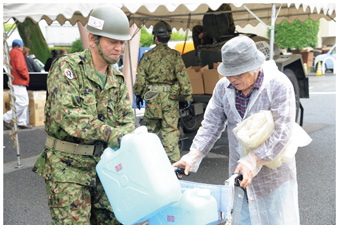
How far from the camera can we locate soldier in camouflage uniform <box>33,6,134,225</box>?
2.39 meters

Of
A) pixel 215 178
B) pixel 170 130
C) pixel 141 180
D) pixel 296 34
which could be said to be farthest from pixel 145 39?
pixel 141 180

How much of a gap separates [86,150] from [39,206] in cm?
256

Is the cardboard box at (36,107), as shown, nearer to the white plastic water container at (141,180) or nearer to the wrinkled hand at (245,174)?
the wrinkled hand at (245,174)

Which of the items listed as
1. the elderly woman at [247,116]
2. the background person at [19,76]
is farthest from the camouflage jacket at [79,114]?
the background person at [19,76]

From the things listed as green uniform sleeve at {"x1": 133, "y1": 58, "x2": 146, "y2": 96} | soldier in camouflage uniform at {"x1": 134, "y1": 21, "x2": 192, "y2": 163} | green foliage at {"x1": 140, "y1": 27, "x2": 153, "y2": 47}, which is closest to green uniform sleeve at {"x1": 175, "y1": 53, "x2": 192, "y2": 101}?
soldier in camouflage uniform at {"x1": 134, "y1": 21, "x2": 192, "y2": 163}

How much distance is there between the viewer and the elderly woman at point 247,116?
93.6 inches

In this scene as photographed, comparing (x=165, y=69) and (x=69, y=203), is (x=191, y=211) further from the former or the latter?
(x=165, y=69)

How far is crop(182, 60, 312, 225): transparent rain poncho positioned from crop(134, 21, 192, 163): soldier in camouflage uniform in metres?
3.37

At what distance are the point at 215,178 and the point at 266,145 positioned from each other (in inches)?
131

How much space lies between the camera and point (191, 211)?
186cm

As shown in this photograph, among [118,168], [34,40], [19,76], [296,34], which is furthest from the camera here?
[296,34]

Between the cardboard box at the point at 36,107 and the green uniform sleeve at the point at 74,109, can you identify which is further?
the cardboard box at the point at 36,107

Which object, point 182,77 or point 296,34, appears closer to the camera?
point 182,77

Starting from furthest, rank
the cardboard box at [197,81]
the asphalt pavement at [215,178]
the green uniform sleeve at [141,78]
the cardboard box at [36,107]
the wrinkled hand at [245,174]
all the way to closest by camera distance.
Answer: the cardboard box at [36,107] < the cardboard box at [197,81] < the green uniform sleeve at [141,78] < the asphalt pavement at [215,178] < the wrinkled hand at [245,174]
